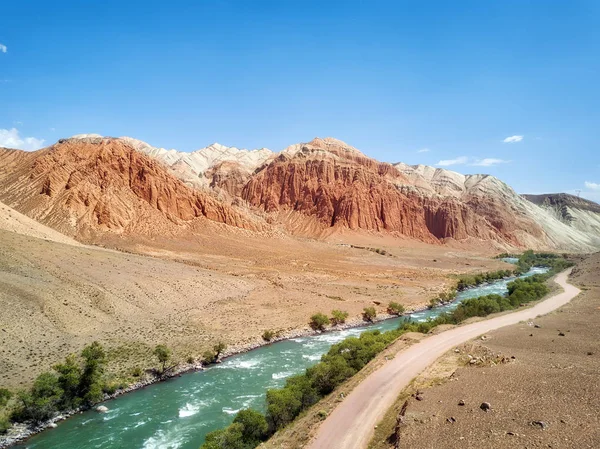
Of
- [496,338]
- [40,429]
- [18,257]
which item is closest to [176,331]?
[40,429]

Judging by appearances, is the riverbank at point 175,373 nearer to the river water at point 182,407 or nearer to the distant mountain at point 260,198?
the river water at point 182,407

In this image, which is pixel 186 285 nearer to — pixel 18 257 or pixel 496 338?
pixel 18 257

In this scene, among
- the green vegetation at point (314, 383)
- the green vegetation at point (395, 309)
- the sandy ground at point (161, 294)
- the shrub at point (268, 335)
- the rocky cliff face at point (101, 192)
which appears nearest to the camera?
the green vegetation at point (314, 383)

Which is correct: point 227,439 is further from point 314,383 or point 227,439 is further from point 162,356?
point 162,356

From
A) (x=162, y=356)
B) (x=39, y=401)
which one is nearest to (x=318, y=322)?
(x=162, y=356)

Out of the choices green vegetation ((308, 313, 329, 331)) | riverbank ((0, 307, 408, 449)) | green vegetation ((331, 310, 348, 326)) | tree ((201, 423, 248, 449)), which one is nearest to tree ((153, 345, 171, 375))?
riverbank ((0, 307, 408, 449))

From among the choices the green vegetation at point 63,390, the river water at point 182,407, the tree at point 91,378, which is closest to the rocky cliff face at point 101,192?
the tree at point 91,378
